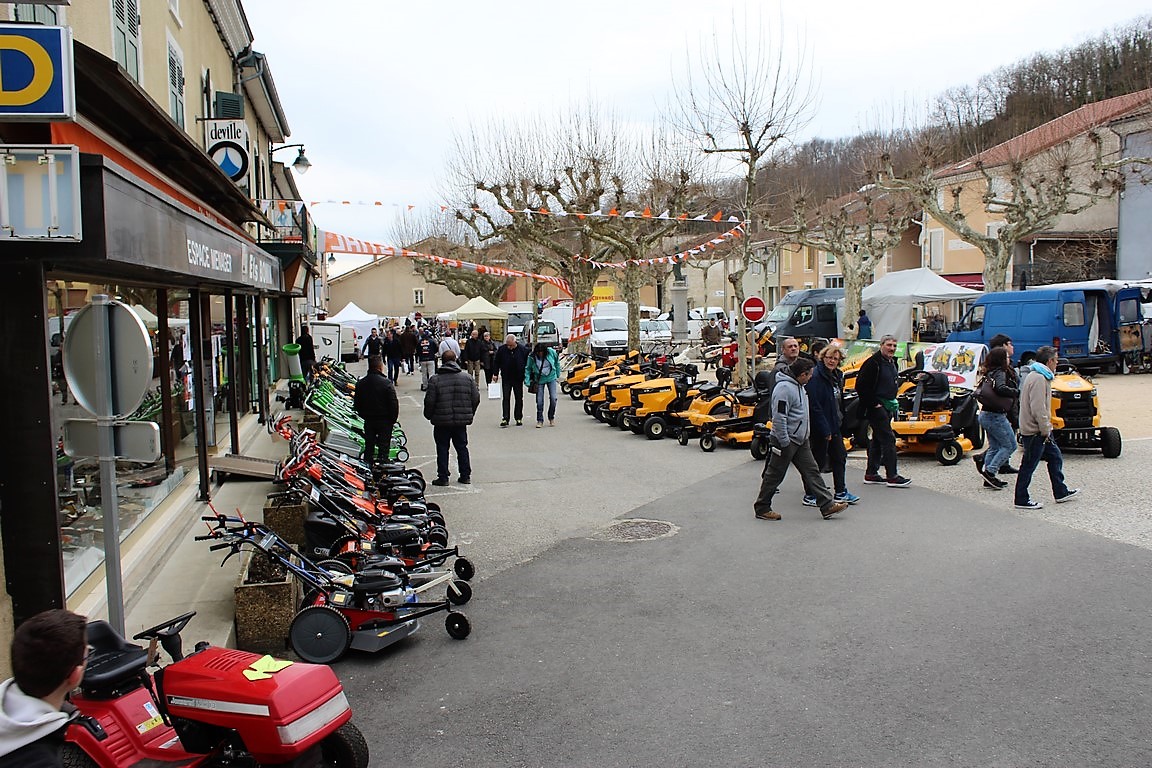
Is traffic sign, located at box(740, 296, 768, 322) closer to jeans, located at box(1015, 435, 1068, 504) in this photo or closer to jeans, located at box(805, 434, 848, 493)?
jeans, located at box(805, 434, 848, 493)

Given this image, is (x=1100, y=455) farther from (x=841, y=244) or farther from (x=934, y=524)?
(x=841, y=244)

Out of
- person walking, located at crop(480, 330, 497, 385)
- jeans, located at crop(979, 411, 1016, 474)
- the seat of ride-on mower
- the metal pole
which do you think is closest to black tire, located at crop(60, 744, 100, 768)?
the seat of ride-on mower

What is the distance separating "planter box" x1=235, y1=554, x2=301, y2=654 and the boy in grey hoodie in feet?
10.5

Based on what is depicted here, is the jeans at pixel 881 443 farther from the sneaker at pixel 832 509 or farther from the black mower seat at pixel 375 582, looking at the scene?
the black mower seat at pixel 375 582

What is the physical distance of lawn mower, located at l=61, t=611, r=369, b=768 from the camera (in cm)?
359

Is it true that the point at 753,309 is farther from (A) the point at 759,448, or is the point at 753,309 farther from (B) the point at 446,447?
(B) the point at 446,447

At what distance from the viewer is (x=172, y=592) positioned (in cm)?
698

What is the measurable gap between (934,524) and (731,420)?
5.65 meters

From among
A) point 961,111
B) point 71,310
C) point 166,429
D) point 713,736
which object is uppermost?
point 961,111

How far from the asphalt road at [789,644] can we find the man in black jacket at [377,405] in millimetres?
1982

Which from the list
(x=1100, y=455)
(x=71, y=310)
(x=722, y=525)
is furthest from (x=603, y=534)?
(x=1100, y=455)

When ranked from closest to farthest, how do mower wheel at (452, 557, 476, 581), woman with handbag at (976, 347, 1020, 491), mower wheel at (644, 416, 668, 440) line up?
mower wheel at (452, 557, 476, 581), woman with handbag at (976, 347, 1020, 491), mower wheel at (644, 416, 668, 440)

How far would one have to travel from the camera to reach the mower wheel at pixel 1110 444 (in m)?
11.8

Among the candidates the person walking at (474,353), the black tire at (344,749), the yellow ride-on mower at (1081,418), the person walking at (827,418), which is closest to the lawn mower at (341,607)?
the black tire at (344,749)
